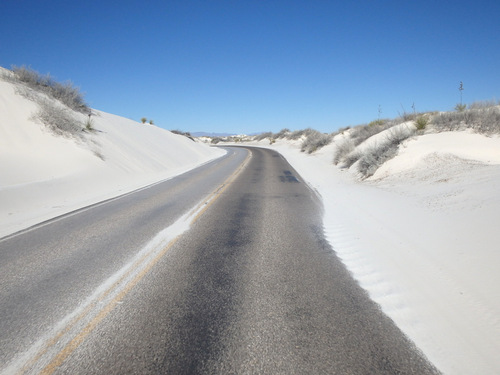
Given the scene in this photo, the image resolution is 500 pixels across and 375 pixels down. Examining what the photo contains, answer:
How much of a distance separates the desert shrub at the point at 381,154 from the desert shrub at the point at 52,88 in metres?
19.0

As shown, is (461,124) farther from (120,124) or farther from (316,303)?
(120,124)

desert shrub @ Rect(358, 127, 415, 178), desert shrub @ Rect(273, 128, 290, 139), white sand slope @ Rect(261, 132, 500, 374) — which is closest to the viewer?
white sand slope @ Rect(261, 132, 500, 374)

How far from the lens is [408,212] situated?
666cm

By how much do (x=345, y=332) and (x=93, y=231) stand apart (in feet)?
18.1

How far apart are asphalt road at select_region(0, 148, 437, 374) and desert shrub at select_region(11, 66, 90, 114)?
15.4 meters

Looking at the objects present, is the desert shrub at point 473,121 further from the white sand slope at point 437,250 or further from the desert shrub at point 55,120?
the desert shrub at point 55,120

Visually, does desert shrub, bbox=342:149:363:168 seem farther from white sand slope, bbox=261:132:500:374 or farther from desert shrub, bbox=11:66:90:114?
desert shrub, bbox=11:66:90:114

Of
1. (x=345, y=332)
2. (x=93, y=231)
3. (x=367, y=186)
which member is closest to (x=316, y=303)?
(x=345, y=332)

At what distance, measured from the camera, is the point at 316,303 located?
10.8 feet

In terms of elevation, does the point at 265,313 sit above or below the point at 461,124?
below

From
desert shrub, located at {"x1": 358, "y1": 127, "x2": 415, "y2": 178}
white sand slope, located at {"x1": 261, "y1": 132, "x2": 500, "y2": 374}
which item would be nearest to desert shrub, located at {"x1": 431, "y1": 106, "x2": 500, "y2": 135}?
desert shrub, located at {"x1": 358, "y1": 127, "x2": 415, "y2": 178}

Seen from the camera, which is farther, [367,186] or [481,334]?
[367,186]

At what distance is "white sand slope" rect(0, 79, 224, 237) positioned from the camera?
8188 millimetres

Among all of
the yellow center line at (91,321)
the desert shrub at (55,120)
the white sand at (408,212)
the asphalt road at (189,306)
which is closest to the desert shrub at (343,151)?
the white sand at (408,212)
